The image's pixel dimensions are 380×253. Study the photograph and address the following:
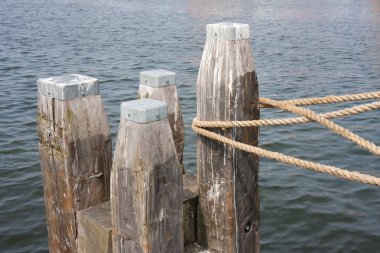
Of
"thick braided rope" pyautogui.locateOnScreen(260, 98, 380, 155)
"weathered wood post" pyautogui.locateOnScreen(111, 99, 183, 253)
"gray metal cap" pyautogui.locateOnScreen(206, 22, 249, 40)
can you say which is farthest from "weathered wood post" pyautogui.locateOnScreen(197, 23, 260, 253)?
"weathered wood post" pyautogui.locateOnScreen(111, 99, 183, 253)

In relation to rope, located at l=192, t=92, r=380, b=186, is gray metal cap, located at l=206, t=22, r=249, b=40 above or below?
above

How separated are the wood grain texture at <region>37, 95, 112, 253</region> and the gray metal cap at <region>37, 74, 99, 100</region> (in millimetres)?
43

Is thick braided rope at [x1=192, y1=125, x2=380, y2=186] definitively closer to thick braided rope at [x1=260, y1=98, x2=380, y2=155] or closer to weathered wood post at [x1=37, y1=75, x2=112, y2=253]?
thick braided rope at [x1=260, y1=98, x2=380, y2=155]

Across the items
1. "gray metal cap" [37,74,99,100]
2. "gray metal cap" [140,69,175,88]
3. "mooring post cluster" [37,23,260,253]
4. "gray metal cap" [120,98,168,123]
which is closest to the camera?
"gray metal cap" [120,98,168,123]

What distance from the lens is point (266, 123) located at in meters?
3.96

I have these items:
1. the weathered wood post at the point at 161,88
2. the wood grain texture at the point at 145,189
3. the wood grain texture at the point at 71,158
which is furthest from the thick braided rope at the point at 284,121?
the wood grain texture at the point at 71,158

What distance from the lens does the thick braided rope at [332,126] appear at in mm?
3535

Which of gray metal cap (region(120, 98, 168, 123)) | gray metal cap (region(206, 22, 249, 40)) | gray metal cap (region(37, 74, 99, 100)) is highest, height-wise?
gray metal cap (region(206, 22, 249, 40))

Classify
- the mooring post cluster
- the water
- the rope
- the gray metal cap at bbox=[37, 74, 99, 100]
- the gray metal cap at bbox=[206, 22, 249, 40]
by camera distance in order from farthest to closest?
the water < the gray metal cap at bbox=[206, 22, 249, 40] < the gray metal cap at bbox=[37, 74, 99, 100] < the rope < the mooring post cluster

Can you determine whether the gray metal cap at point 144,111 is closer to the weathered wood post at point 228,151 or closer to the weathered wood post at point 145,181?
the weathered wood post at point 145,181

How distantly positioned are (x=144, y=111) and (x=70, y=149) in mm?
912

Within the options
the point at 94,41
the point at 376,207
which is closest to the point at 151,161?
the point at 376,207

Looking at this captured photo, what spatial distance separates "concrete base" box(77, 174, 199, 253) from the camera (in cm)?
388

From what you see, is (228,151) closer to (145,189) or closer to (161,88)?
(161,88)
